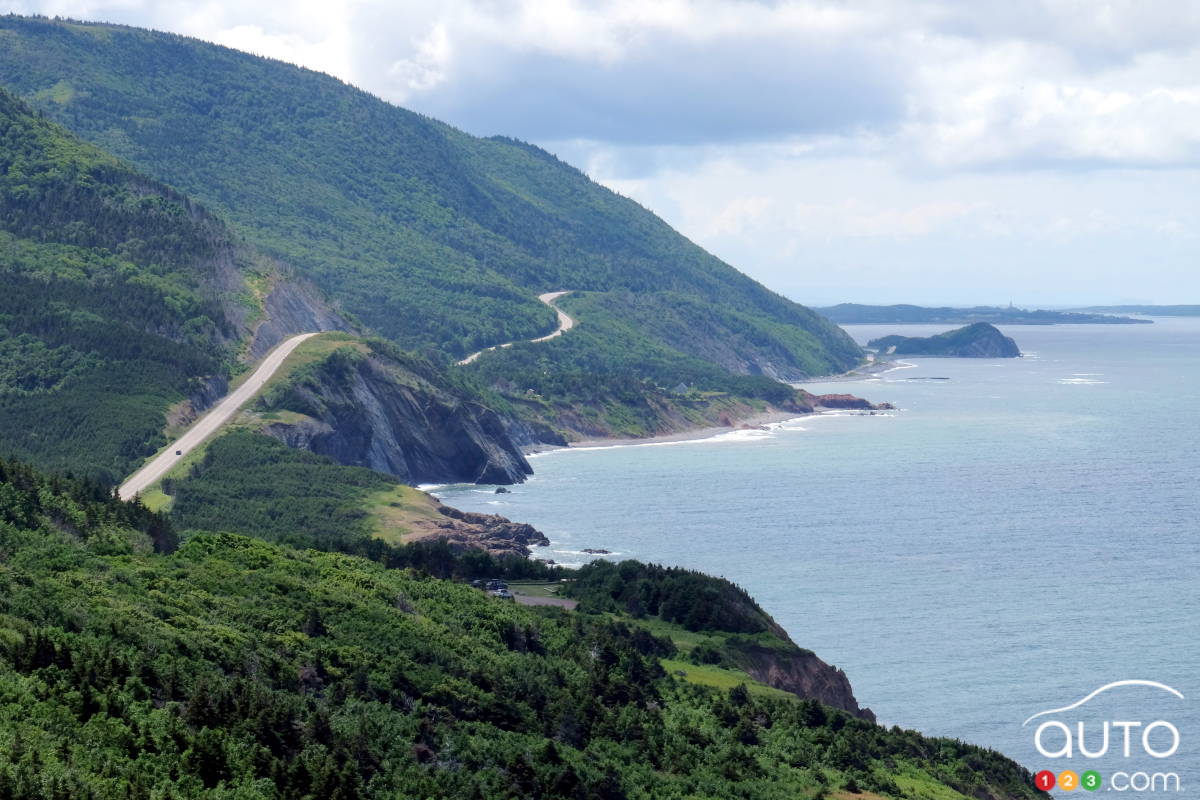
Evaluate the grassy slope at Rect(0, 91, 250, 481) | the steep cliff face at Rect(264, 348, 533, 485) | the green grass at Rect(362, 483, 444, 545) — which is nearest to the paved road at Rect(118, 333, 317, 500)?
the grassy slope at Rect(0, 91, 250, 481)

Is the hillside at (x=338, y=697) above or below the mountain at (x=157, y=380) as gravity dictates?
below

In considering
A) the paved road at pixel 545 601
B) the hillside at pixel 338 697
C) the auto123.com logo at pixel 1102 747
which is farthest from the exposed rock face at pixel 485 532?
the auto123.com logo at pixel 1102 747

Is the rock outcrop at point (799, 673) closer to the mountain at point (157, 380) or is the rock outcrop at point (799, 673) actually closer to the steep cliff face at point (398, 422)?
the mountain at point (157, 380)

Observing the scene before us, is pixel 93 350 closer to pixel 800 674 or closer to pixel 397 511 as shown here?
pixel 397 511

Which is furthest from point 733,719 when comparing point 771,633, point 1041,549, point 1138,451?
point 1138,451

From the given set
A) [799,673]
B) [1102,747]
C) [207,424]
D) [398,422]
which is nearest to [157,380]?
[207,424]

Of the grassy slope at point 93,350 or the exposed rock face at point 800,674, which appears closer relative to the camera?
the exposed rock face at point 800,674

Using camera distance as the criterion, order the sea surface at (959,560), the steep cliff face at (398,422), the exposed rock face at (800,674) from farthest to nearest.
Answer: the steep cliff face at (398,422) → the exposed rock face at (800,674) → the sea surface at (959,560)
